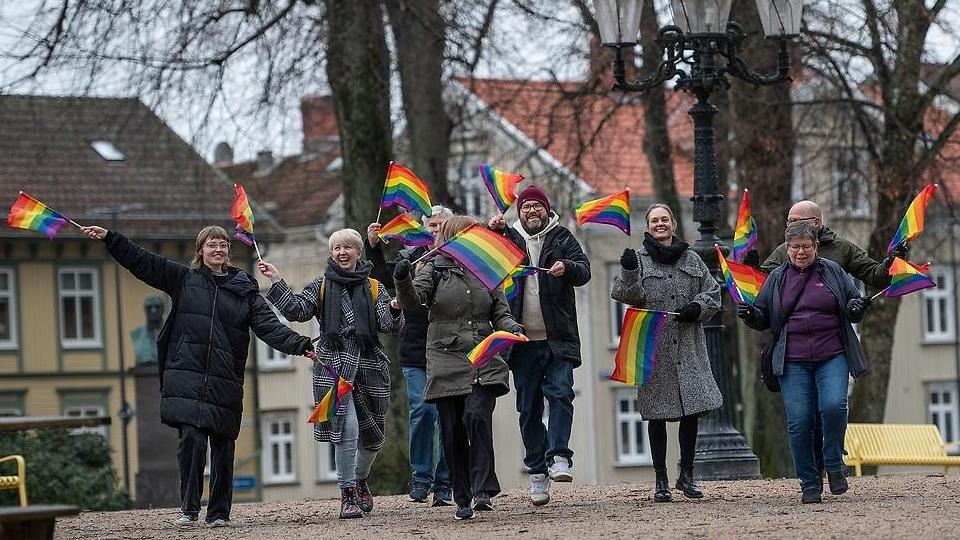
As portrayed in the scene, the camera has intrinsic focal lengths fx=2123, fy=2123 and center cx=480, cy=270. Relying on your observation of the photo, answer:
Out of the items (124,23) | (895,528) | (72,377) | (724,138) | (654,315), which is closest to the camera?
(895,528)

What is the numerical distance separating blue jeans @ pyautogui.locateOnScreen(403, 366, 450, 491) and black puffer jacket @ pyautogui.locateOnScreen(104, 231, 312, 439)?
1353 millimetres

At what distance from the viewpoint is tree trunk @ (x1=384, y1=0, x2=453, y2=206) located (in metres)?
22.8

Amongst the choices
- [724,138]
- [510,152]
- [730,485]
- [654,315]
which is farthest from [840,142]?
[654,315]

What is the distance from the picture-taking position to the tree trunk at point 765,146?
2472cm

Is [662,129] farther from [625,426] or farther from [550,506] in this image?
[625,426]

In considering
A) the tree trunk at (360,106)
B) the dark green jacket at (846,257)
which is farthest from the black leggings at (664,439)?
the tree trunk at (360,106)

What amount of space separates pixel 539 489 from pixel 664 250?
171 centimetres

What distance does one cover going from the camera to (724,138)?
2594 cm

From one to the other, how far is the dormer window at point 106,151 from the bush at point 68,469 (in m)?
20.9

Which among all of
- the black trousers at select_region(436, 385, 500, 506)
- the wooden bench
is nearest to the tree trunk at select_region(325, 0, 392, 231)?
the wooden bench

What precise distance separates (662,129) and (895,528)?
1658 centimetres

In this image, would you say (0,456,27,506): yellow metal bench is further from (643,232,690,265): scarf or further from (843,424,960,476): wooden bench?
(843,424,960,476): wooden bench

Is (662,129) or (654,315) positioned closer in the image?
(654,315)

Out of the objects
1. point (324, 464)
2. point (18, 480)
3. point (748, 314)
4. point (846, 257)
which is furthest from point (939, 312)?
point (748, 314)
